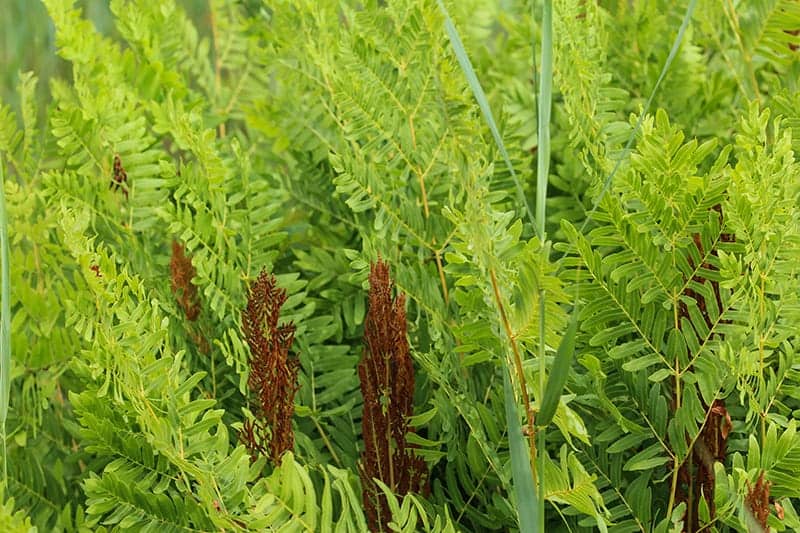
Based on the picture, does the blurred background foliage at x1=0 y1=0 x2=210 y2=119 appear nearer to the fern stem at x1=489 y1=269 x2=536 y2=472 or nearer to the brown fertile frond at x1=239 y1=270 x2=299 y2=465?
the brown fertile frond at x1=239 y1=270 x2=299 y2=465

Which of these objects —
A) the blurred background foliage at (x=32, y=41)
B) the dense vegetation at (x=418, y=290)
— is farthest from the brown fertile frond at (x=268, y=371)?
the blurred background foliage at (x=32, y=41)

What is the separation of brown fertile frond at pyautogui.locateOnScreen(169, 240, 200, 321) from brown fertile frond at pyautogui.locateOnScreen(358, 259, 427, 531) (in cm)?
17

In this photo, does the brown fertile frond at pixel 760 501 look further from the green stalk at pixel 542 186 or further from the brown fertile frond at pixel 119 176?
the brown fertile frond at pixel 119 176

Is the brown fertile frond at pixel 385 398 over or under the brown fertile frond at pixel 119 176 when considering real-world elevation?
under

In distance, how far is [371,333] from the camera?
2.38ft

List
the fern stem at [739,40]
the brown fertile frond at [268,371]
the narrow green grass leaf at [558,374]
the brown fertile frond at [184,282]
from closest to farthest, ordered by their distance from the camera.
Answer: the narrow green grass leaf at [558,374] → the brown fertile frond at [268,371] → the brown fertile frond at [184,282] → the fern stem at [739,40]

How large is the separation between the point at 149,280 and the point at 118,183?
96mm

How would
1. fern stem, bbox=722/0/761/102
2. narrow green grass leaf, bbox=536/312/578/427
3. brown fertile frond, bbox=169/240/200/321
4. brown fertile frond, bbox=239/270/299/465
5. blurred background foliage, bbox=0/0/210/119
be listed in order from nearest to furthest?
narrow green grass leaf, bbox=536/312/578/427
brown fertile frond, bbox=239/270/299/465
brown fertile frond, bbox=169/240/200/321
fern stem, bbox=722/0/761/102
blurred background foliage, bbox=0/0/210/119

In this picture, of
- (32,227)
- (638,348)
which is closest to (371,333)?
(638,348)

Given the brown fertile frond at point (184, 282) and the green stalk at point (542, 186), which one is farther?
the brown fertile frond at point (184, 282)

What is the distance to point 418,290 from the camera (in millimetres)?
854

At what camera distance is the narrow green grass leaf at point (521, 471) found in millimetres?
629

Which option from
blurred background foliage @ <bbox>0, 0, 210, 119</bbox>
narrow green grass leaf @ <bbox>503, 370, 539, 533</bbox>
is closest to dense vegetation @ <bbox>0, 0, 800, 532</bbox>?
narrow green grass leaf @ <bbox>503, 370, 539, 533</bbox>

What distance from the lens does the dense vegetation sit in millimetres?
674
